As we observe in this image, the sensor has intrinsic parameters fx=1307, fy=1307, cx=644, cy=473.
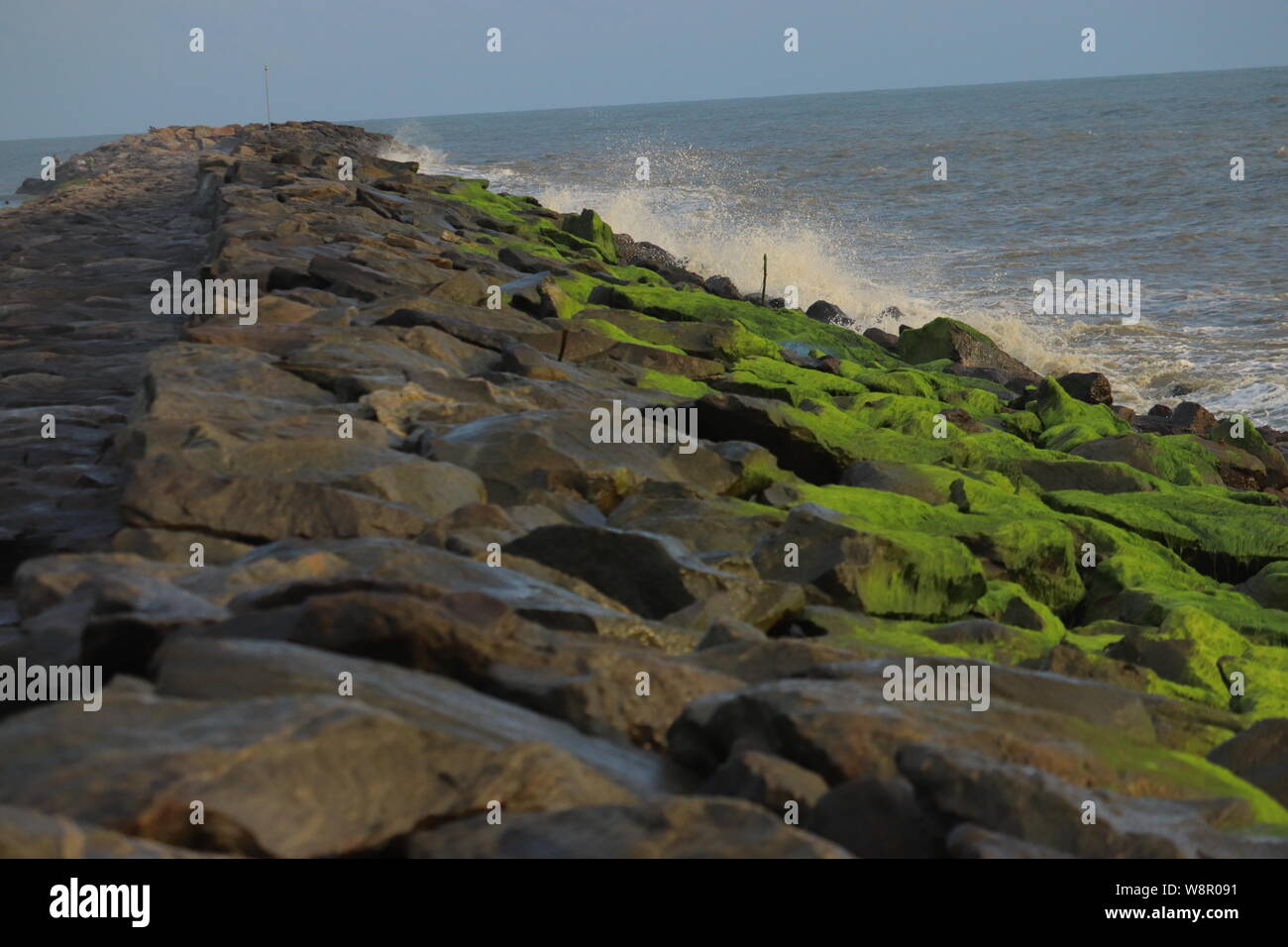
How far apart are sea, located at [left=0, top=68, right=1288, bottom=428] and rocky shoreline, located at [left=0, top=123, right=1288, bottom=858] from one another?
4.73 metres

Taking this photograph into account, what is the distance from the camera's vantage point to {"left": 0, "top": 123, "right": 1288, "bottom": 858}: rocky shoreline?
87.4 inches

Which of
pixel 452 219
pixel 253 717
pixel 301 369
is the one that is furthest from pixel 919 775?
pixel 452 219

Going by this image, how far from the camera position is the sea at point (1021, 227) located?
46.0ft

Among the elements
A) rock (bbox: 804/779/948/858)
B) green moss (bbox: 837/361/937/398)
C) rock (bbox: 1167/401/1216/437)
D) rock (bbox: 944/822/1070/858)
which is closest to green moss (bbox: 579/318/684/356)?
green moss (bbox: 837/361/937/398)

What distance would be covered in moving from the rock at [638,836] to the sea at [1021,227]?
410 inches

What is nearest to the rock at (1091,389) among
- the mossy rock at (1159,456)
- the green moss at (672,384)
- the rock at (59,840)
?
the mossy rock at (1159,456)

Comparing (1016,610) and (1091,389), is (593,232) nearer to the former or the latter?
(1091,389)

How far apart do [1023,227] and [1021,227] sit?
0.12 feet

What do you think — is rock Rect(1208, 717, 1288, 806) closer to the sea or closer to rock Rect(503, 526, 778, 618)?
rock Rect(503, 526, 778, 618)

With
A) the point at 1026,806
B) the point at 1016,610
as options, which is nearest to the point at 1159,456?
the point at 1016,610

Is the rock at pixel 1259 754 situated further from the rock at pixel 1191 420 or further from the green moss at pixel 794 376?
the rock at pixel 1191 420
